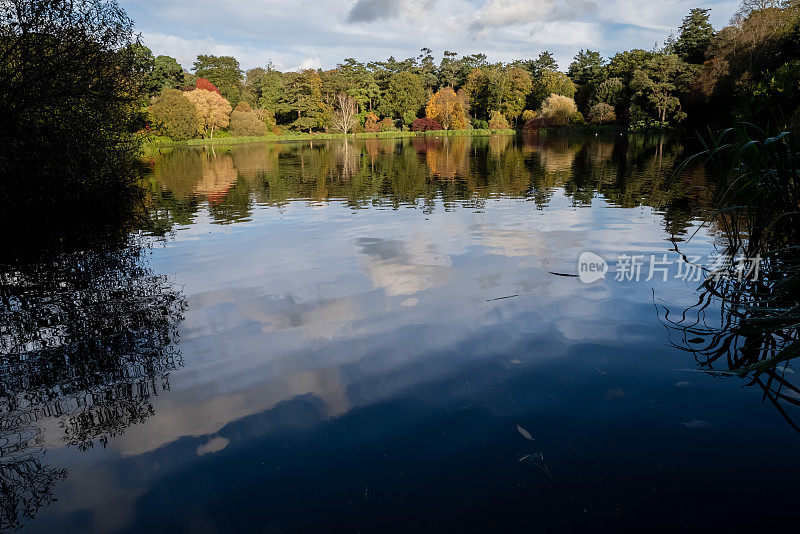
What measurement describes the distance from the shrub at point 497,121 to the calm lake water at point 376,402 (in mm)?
82251

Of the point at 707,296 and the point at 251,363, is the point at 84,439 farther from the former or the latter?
the point at 707,296

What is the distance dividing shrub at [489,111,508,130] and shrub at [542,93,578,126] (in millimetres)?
8949

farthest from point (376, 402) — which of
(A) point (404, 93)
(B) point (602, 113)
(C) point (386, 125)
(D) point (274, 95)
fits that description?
(A) point (404, 93)

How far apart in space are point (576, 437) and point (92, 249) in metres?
12.1

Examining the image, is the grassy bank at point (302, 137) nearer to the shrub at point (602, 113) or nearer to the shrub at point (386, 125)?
the shrub at point (386, 125)

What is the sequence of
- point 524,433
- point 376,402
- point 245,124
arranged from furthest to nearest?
point 245,124 → point 376,402 → point 524,433

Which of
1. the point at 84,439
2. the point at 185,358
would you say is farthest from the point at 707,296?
the point at 84,439

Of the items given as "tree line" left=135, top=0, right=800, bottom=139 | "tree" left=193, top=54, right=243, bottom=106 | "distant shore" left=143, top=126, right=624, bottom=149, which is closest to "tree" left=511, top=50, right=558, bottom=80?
"tree line" left=135, top=0, right=800, bottom=139

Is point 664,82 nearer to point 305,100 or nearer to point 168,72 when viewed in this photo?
point 305,100

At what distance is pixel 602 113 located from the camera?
245 ft

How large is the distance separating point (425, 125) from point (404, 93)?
842 cm

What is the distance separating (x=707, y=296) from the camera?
299 inches

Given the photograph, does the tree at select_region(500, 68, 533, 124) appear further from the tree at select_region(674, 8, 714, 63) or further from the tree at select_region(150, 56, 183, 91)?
the tree at select_region(150, 56, 183, 91)

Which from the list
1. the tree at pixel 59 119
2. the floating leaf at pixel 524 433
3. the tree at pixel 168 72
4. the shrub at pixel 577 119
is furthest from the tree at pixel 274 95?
the floating leaf at pixel 524 433
